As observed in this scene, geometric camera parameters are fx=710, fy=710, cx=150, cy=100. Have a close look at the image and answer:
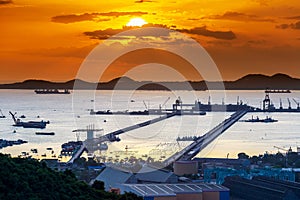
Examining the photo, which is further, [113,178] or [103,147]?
[103,147]

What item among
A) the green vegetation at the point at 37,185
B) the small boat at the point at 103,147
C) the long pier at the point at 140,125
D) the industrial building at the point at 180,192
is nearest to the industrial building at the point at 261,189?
the industrial building at the point at 180,192

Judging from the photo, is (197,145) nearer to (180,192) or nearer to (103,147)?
(103,147)

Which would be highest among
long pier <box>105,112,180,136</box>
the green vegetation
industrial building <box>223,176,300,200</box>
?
long pier <box>105,112,180,136</box>

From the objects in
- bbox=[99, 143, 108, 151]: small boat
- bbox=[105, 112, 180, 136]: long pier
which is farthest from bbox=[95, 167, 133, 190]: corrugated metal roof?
bbox=[105, 112, 180, 136]: long pier

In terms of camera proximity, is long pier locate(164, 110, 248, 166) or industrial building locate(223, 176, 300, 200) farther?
long pier locate(164, 110, 248, 166)

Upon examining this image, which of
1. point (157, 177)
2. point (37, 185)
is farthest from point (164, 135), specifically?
point (37, 185)

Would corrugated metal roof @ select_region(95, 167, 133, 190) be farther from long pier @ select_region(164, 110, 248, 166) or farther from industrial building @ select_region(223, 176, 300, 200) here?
long pier @ select_region(164, 110, 248, 166)

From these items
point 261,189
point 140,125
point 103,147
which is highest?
point 140,125

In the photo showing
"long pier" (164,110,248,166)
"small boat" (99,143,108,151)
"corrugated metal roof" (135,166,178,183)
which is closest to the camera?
"corrugated metal roof" (135,166,178,183)

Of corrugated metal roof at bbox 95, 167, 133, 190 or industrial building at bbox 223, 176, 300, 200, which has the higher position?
corrugated metal roof at bbox 95, 167, 133, 190

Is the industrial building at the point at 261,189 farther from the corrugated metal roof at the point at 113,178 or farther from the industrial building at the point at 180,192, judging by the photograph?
the corrugated metal roof at the point at 113,178
